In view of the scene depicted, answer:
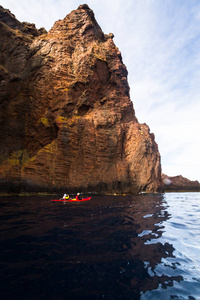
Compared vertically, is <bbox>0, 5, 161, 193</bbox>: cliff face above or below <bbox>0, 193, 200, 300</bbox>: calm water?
above

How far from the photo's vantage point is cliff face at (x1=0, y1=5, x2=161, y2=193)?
1142 inches

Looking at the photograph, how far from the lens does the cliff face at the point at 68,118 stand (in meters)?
29.0

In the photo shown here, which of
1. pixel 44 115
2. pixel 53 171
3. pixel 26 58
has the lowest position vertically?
pixel 53 171

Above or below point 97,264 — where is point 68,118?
above

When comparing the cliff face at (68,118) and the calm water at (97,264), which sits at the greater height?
the cliff face at (68,118)

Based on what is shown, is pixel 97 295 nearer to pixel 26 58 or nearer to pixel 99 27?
pixel 26 58

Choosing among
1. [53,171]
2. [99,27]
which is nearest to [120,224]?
[53,171]

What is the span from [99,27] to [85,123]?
31534 mm

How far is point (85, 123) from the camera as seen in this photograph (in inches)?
1278

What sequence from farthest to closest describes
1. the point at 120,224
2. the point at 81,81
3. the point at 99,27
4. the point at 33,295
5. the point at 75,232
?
the point at 99,27 → the point at 81,81 → the point at 120,224 → the point at 75,232 → the point at 33,295

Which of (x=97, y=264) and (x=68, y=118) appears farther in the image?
(x=68, y=118)

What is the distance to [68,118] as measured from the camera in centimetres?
3244

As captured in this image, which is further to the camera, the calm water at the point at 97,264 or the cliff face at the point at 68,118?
the cliff face at the point at 68,118

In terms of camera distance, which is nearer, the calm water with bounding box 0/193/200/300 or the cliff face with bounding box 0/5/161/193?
the calm water with bounding box 0/193/200/300
